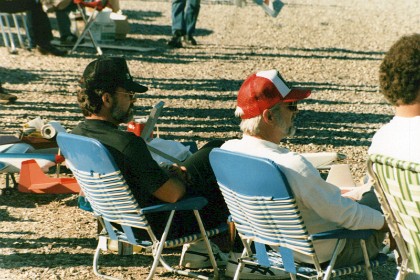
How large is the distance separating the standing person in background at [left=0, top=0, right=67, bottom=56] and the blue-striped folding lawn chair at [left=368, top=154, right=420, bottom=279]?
30.6 ft

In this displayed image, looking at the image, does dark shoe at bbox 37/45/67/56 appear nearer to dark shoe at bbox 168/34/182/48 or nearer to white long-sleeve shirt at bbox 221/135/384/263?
dark shoe at bbox 168/34/182/48

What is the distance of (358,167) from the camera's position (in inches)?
284

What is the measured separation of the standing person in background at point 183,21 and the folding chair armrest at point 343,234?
375 inches

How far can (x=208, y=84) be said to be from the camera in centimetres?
1084

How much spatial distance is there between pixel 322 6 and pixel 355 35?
12.5 ft

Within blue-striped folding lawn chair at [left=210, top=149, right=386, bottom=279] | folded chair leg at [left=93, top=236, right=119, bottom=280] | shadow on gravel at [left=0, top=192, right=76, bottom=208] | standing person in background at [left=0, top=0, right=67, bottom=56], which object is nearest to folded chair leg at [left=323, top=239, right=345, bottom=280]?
blue-striped folding lawn chair at [left=210, top=149, right=386, bottom=279]

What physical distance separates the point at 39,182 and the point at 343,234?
2901 millimetres

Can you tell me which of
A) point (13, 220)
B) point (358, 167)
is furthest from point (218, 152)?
point (358, 167)

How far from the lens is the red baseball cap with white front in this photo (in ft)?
13.6

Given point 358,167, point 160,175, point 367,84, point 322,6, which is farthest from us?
point 322,6

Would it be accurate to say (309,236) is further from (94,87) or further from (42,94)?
(42,94)

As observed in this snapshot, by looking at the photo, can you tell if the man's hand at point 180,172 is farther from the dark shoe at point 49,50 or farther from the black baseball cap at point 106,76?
the dark shoe at point 49,50

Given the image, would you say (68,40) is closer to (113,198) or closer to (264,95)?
(113,198)

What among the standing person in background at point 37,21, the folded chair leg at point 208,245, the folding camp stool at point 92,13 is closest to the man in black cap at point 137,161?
the folded chair leg at point 208,245
